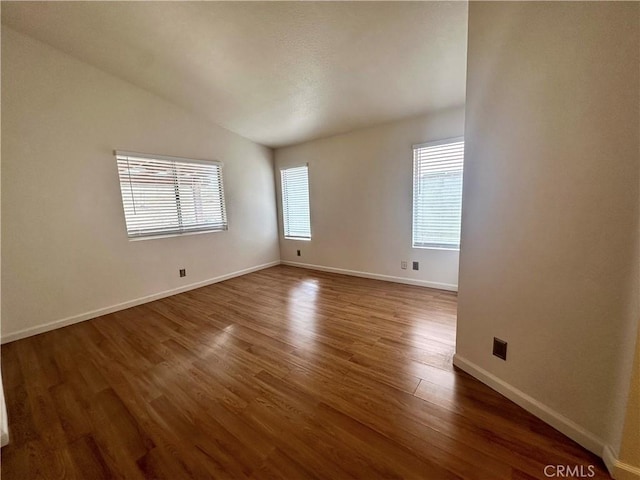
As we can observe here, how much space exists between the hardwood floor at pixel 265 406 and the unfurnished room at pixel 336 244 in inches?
0.6

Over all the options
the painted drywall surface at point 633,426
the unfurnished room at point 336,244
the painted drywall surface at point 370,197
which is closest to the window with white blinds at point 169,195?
the unfurnished room at point 336,244

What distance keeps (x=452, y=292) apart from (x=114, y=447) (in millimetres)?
3418

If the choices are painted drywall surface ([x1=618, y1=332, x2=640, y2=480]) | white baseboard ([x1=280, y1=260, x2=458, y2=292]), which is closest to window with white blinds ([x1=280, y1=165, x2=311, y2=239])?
white baseboard ([x1=280, y1=260, x2=458, y2=292])

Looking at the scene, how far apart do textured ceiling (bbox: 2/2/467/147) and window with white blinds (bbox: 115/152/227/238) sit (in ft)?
2.99

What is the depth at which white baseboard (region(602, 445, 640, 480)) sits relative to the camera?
0.97 meters

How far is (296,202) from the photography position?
15.6 ft

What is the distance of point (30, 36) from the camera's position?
7.79 feet

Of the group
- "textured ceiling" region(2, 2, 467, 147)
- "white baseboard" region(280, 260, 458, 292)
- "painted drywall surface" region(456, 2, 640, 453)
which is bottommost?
"white baseboard" region(280, 260, 458, 292)

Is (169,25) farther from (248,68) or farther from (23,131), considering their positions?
(23,131)

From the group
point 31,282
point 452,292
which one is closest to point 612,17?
point 452,292

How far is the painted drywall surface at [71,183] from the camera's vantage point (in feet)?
7.70

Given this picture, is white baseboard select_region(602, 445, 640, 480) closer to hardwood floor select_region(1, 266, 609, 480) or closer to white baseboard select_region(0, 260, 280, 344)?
hardwood floor select_region(1, 266, 609, 480)

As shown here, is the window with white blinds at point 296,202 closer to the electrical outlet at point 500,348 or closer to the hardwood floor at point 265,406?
the hardwood floor at point 265,406

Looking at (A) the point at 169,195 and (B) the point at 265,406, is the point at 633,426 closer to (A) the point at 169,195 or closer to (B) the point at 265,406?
(B) the point at 265,406
